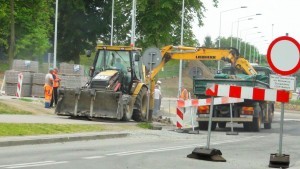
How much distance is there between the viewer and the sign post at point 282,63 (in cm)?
1338

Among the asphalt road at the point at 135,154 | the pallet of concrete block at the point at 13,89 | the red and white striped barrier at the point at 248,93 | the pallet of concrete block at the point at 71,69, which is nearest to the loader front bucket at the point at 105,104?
the asphalt road at the point at 135,154

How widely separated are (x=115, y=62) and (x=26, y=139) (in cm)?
1109

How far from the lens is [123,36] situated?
6125 cm

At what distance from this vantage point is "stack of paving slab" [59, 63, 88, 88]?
40.3 metres

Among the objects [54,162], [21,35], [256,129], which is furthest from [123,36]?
[54,162]

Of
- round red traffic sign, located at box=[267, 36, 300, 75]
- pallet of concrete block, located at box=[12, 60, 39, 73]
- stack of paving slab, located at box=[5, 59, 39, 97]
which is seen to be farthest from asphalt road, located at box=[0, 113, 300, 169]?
pallet of concrete block, located at box=[12, 60, 39, 73]

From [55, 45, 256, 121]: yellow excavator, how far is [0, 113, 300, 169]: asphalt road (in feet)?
14.6

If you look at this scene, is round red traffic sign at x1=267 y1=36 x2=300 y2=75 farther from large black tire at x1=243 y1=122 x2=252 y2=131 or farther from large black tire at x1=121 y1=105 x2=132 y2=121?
large black tire at x1=243 y1=122 x2=252 y2=131

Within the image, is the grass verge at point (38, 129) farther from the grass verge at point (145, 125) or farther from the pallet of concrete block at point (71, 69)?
the pallet of concrete block at point (71, 69)

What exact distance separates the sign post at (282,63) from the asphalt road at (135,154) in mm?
342

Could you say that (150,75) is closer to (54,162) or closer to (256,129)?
(256,129)

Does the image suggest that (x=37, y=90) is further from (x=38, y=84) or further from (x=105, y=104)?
(x=105, y=104)

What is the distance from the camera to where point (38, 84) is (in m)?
39.0

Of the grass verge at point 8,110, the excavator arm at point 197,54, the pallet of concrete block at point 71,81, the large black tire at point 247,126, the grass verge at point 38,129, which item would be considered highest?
the excavator arm at point 197,54
